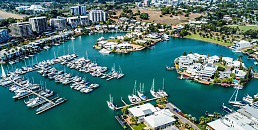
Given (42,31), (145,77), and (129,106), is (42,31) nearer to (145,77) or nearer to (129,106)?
(145,77)

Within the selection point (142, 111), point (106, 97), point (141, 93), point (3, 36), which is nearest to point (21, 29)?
point (3, 36)

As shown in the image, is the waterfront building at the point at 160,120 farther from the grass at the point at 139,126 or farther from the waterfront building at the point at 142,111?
the waterfront building at the point at 142,111

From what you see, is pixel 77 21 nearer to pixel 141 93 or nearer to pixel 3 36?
pixel 3 36

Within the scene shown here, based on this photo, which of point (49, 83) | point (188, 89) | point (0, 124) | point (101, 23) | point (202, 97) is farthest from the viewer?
point (101, 23)

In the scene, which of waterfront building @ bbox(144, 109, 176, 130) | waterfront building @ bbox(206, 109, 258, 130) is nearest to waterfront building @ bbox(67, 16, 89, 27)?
waterfront building @ bbox(144, 109, 176, 130)

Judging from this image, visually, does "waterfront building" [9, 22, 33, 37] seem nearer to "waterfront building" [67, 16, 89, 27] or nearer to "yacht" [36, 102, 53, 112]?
"waterfront building" [67, 16, 89, 27]

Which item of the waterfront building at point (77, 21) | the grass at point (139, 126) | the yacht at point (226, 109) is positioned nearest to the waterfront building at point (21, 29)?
the waterfront building at point (77, 21)

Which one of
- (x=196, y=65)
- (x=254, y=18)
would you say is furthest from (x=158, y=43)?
(x=254, y=18)

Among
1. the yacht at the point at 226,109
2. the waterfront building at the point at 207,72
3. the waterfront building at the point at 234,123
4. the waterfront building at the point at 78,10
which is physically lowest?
the yacht at the point at 226,109
